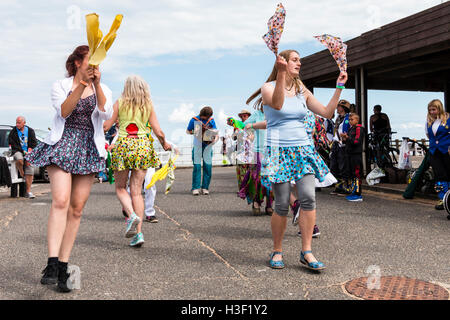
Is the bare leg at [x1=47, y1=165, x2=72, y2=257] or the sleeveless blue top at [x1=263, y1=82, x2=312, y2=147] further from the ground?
the sleeveless blue top at [x1=263, y1=82, x2=312, y2=147]

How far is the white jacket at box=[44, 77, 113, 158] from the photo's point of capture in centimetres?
371

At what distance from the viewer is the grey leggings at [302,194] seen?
4.26m

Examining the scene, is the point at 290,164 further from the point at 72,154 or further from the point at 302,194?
the point at 72,154

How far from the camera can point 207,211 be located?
26.7ft

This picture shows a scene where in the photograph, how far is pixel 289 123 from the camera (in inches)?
171

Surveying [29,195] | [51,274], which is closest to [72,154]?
[51,274]

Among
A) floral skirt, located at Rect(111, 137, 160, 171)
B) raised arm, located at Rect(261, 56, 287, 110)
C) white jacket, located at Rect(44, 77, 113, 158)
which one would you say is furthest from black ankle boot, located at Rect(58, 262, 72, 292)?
raised arm, located at Rect(261, 56, 287, 110)

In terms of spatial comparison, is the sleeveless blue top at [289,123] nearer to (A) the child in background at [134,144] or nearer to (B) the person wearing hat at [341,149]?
(A) the child in background at [134,144]

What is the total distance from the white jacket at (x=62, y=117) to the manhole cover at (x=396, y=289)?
2.31 metres

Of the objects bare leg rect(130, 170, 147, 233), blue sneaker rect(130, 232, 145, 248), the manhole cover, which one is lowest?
the manhole cover

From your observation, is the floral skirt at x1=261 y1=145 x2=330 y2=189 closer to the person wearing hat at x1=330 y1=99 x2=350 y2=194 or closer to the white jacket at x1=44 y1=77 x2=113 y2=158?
the white jacket at x1=44 y1=77 x2=113 y2=158

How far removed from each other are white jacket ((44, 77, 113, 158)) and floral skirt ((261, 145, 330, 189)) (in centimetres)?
148

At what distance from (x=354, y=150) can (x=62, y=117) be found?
704cm
